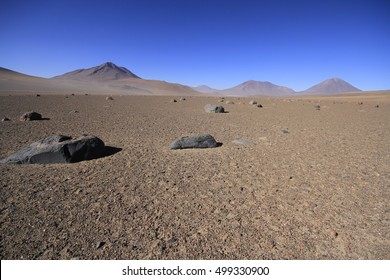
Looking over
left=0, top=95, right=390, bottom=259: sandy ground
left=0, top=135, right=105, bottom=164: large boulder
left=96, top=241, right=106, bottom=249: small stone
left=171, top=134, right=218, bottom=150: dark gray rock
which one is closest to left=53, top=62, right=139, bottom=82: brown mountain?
left=171, top=134, right=218, bottom=150: dark gray rock

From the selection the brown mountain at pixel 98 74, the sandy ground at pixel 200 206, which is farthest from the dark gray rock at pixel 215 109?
the brown mountain at pixel 98 74

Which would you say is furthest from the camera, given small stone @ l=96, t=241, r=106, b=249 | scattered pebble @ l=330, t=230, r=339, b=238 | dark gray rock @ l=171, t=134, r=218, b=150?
dark gray rock @ l=171, t=134, r=218, b=150

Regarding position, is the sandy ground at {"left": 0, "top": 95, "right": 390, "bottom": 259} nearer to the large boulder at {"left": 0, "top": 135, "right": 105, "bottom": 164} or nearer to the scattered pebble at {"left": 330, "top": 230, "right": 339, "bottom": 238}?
the scattered pebble at {"left": 330, "top": 230, "right": 339, "bottom": 238}

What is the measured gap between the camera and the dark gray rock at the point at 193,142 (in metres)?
6.26

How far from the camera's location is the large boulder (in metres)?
4.91

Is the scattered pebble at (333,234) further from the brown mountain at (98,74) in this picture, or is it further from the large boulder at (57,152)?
the brown mountain at (98,74)

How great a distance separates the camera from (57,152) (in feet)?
16.2

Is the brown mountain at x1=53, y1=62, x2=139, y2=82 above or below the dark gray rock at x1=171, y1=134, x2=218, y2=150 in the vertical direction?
above

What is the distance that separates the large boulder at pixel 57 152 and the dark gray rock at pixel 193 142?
2.00 meters

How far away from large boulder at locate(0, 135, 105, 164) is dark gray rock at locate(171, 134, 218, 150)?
2.00 meters

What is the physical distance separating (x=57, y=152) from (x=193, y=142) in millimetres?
3092

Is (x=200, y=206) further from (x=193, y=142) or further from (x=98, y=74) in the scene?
(x=98, y=74)

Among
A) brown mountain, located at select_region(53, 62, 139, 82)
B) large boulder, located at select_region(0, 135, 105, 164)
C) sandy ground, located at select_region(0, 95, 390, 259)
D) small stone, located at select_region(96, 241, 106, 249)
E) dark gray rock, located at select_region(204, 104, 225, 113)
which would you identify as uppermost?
brown mountain, located at select_region(53, 62, 139, 82)

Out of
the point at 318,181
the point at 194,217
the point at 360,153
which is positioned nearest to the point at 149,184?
the point at 194,217
